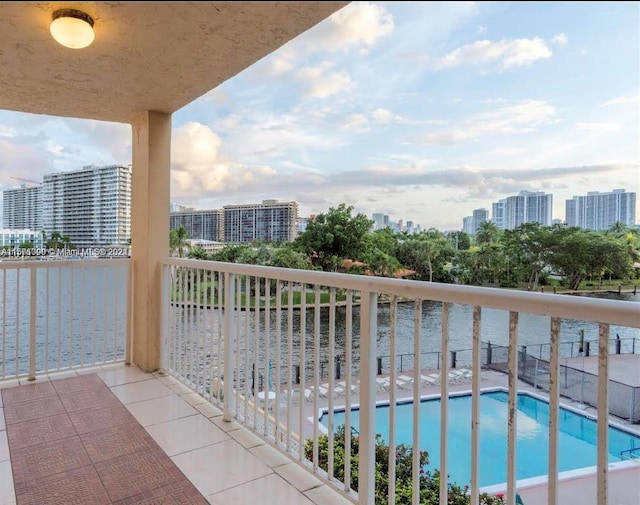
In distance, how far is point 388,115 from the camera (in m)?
7.04

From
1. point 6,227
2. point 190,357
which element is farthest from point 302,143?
point 190,357

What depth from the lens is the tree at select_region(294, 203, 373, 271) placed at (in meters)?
4.91

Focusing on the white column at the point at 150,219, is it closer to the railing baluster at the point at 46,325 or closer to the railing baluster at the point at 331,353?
the railing baluster at the point at 46,325

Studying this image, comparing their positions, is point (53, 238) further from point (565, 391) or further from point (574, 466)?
point (574, 466)

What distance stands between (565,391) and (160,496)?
7.26 ft

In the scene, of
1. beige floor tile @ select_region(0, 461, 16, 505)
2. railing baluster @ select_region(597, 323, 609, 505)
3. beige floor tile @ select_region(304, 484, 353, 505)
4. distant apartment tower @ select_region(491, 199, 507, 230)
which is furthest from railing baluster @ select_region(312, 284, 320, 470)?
distant apartment tower @ select_region(491, 199, 507, 230)

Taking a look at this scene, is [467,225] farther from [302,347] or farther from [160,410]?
[160,410]

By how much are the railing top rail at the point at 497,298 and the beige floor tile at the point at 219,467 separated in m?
1.00

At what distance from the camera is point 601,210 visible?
2.57 metres

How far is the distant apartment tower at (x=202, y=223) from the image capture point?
14.8ft

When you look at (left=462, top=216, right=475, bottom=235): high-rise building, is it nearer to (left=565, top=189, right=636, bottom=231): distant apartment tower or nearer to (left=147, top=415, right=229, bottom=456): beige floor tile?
(left=565, top=189, right=636, bottom=231): distant apartment tower

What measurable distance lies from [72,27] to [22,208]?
153 inches

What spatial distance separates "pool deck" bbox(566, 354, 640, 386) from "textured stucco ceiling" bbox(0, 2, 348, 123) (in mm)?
1415

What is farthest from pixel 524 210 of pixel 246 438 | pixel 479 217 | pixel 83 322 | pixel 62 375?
pixel 62 375
